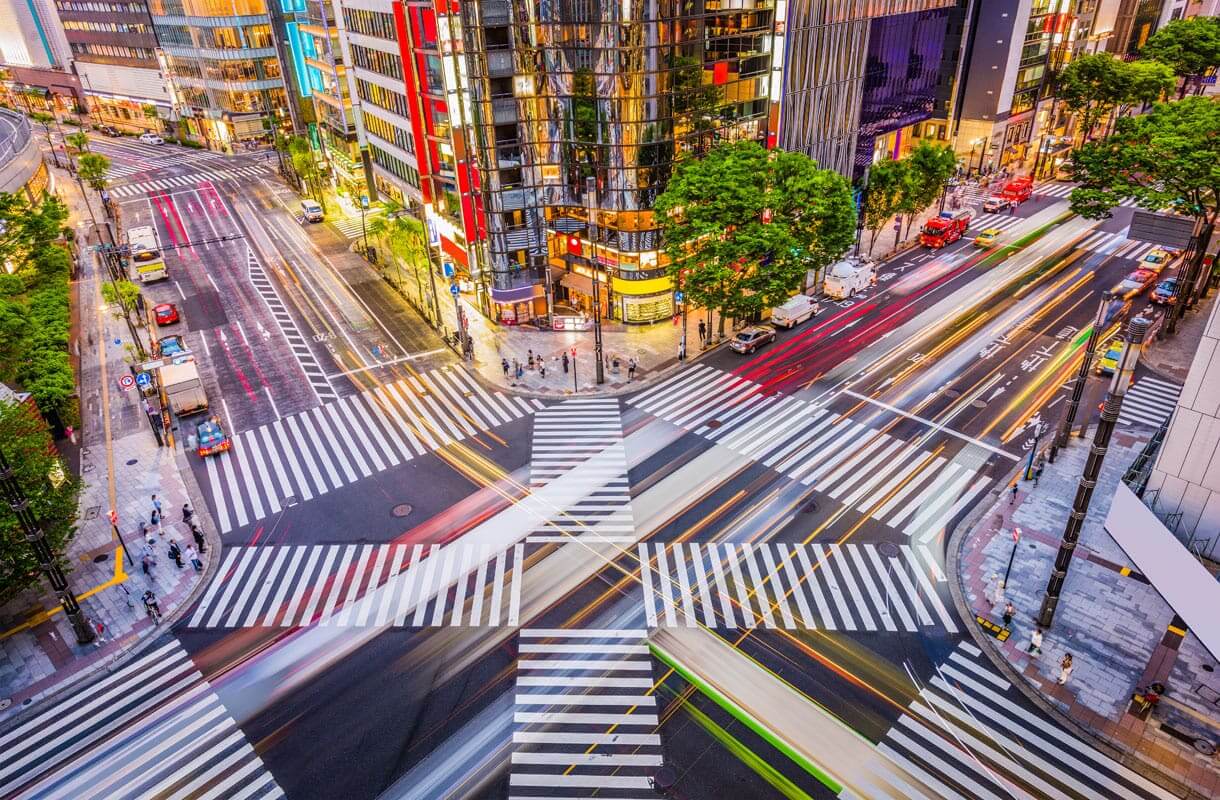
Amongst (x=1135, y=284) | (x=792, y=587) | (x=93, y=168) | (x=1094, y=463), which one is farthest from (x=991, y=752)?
(x=93, y=168)

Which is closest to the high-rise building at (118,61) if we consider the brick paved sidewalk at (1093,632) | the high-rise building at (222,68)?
the high-rise building at (222,68)

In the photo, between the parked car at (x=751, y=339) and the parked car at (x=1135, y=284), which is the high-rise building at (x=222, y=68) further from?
the parked car at (x=1135, y=284)

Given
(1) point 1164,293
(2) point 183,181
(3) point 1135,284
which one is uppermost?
(2) point 183,181

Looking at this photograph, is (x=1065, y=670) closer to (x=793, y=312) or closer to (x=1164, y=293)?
(x=793, y=312)

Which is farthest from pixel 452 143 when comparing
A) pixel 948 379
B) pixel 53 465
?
pixel 948 379

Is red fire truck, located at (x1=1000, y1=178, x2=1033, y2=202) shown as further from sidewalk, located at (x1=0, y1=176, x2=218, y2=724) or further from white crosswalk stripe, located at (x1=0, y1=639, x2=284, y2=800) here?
white crosswalk stripe, located at (x1=0, y1=639, x2=284, y2=800)

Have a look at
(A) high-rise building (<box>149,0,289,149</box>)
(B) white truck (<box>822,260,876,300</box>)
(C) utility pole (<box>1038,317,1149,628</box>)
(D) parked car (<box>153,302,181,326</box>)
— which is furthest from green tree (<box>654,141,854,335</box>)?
(A) high-rise building (<box>149,0,289,149</box>)
